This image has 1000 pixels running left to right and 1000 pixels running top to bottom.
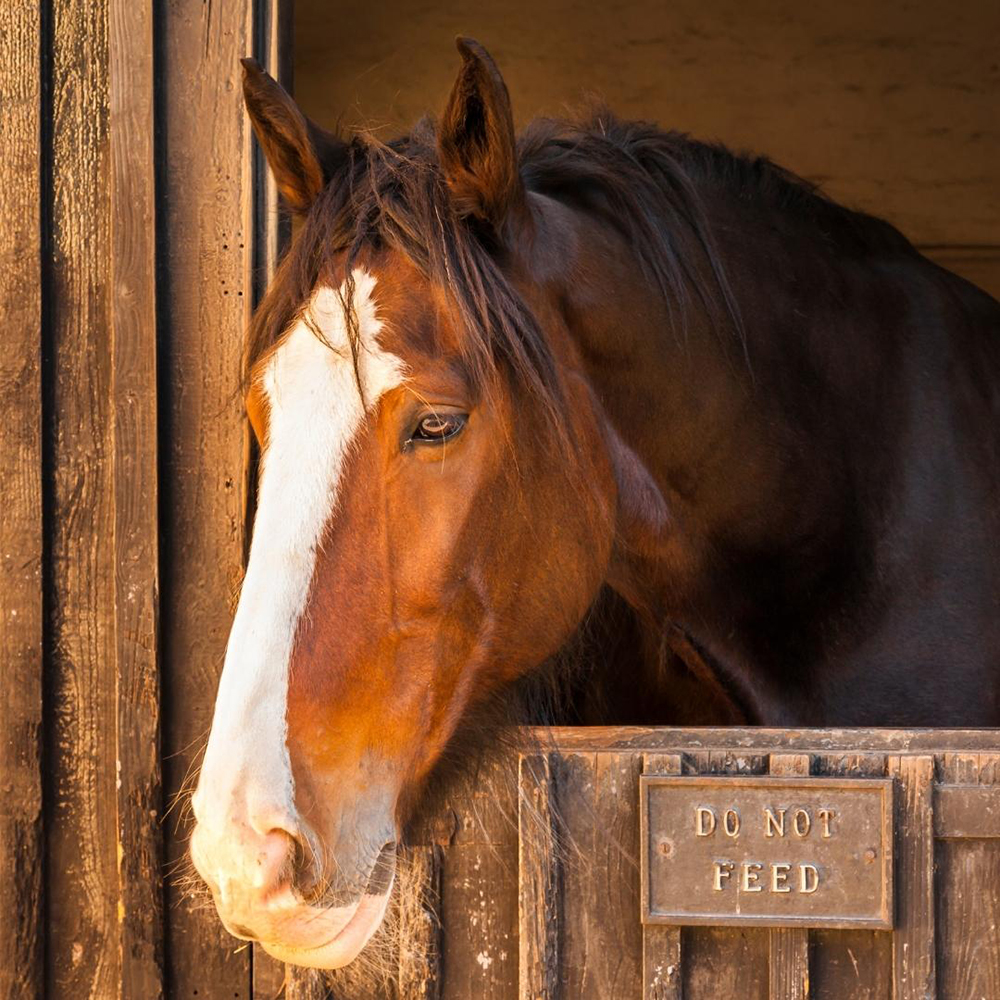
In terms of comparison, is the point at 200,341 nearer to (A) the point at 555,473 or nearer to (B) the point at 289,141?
(B) the point at 289,141

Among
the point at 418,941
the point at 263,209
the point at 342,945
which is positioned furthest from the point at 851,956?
the point at 263,209

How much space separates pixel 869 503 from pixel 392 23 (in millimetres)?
4887

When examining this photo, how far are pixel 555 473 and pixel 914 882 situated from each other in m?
0.78

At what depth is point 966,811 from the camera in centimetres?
176

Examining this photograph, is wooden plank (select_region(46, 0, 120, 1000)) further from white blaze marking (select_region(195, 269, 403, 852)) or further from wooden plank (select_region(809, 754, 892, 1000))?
wooden plank (select_region(809, 754, 892, 1000))

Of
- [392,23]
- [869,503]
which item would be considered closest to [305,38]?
[392,23]

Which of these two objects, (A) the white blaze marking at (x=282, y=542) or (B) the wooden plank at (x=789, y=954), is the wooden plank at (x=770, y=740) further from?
(A) the white blaze marking at (x=282, y=542)

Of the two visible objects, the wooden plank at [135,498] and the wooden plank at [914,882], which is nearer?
the wooden plank at [914,882]

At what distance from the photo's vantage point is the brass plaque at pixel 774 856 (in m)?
1.75

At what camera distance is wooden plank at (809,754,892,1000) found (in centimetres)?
178

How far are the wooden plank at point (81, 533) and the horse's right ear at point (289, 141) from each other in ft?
1.65

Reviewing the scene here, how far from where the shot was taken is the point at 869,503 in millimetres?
2289

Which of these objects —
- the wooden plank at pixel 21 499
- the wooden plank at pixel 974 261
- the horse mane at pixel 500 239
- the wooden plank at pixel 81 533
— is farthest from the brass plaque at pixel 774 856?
the wooden plank at pixel 974 261

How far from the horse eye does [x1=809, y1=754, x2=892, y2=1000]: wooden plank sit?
0.72 metres
